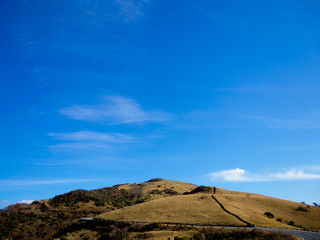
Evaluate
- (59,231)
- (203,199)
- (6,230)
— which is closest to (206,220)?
(203,199)

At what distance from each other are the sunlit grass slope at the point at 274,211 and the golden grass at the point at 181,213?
4287 millimetres

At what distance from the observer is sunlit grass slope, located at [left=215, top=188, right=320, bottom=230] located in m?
54.2

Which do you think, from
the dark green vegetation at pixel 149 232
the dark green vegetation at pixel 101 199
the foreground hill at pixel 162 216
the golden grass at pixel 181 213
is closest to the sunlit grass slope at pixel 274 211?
the foreground hill at pixel 162 216

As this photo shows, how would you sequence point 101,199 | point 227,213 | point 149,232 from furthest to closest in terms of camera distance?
point 101,199, point 227,213, point 149,232

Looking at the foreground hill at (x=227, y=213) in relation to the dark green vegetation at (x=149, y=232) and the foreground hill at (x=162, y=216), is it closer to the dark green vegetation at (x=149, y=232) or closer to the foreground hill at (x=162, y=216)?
the foreground hill at (x=162, y=216)

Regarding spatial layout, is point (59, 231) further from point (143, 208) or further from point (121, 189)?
point (121, 189)

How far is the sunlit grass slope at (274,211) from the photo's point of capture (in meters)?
54.2

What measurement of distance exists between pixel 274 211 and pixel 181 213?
90.6ft


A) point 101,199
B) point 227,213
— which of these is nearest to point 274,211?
point 227,213

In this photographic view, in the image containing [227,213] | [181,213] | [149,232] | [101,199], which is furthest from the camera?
[101,199]

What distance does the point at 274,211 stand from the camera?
64625mm

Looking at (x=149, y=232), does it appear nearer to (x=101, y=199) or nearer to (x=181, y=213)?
(x=181, y=213)

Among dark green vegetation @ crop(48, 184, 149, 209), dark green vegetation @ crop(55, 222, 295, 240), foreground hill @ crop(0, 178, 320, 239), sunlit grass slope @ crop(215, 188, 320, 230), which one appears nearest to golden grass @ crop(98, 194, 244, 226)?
foreground hill @ crop(0, 178, 320, 239)

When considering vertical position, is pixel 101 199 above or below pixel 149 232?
above
